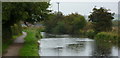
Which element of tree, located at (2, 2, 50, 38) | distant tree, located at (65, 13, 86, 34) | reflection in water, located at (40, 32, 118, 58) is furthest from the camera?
reflection in water, located at (40, 32, 118, 58)

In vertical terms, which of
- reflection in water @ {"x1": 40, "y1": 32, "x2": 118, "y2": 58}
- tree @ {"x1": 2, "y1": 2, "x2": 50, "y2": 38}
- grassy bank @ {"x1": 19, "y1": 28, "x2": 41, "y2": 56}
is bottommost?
reflection in water @ {"x1": 40, "y1": 32, "x2": 118, "y2": 58}

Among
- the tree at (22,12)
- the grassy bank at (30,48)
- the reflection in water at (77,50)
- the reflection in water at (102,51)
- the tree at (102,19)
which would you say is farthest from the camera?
the tree at (102,19)

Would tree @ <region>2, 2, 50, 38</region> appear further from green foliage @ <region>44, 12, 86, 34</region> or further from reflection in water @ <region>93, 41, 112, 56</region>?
reflection in water @ <region>93, 41, 112, 56</region>

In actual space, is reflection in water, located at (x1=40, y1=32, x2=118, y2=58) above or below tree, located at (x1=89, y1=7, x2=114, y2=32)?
below

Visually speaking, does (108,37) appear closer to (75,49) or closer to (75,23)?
(75,49)

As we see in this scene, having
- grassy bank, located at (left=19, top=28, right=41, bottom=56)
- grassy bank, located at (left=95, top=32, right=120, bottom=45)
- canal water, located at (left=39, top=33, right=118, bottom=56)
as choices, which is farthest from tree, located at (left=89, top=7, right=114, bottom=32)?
grassy bank, located at (left=19, top=28, right=41, bottom=56)

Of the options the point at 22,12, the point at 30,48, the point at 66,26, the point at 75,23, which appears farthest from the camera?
the point at 22,12

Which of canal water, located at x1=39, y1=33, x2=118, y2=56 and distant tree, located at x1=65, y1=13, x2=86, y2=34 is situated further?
canal water, located at x1=39, y1=33, x2=118, y2=56

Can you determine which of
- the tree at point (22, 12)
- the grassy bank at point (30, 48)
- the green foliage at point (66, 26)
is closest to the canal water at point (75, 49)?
the grassy bank at point (30, 48)

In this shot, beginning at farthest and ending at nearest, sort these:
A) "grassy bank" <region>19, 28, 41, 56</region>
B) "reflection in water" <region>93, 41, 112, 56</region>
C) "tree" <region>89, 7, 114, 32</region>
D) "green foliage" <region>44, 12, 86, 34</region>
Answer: "tree" <region>89, 7, 114, 32</region>
"reflection in water" <region>93, 41, 112, 56</region>
"green foliage" <region>44, 12, 86, 34</region>
"grassy bank" <region>19, 28, 41, 56</region>

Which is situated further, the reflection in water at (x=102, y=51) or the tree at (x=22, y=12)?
the reflection in water at (x=102, y=51)

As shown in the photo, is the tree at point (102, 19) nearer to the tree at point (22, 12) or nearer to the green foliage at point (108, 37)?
the green foliage at point (108, 37)

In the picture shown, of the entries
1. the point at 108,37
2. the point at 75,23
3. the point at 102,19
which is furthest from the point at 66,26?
the point at 108,37

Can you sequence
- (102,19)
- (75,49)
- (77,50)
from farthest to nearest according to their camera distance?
(102,19)
(75,49)
(77,50)
